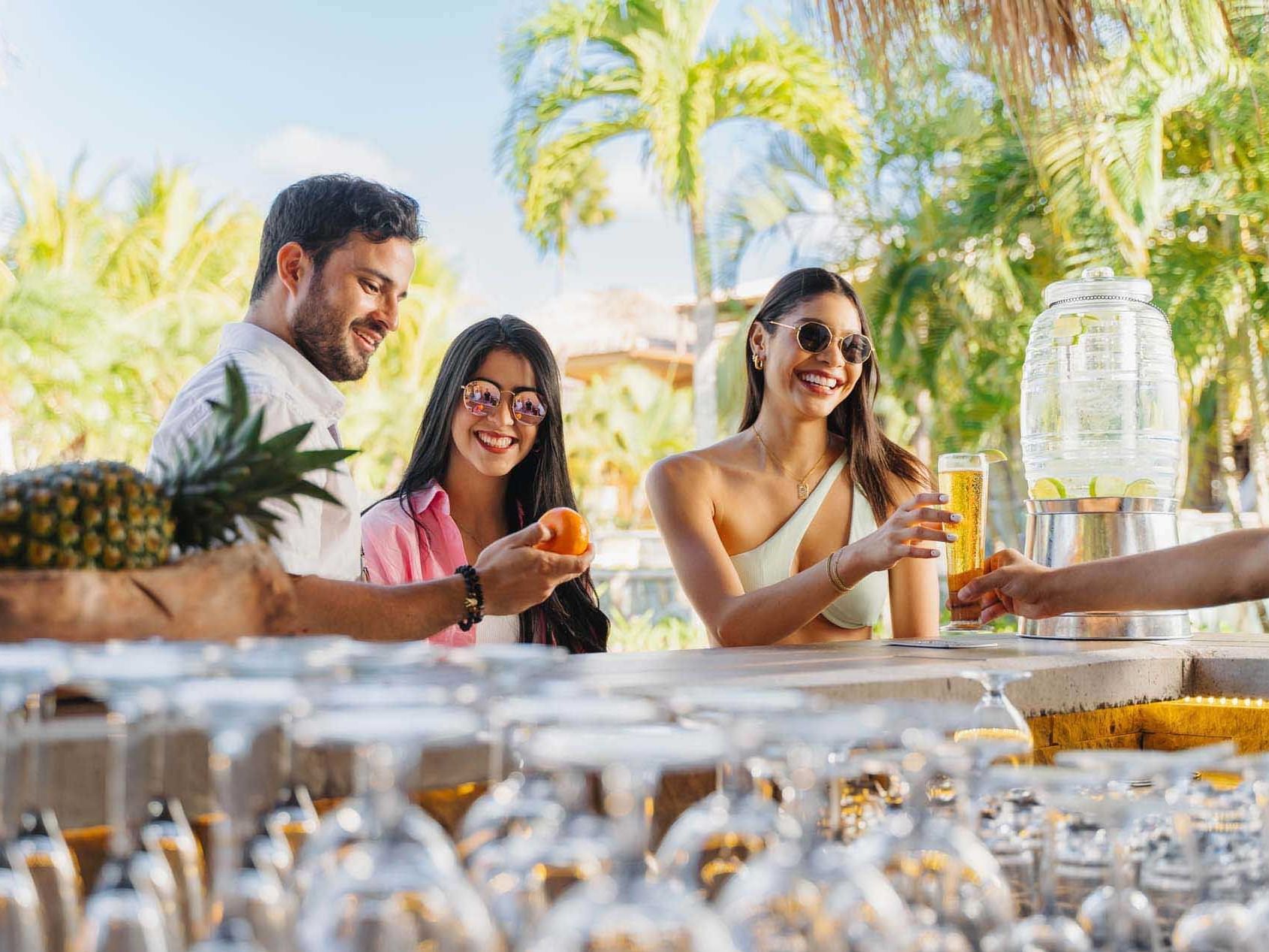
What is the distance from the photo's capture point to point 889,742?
1.71m

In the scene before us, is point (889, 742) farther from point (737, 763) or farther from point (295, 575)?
point (295, 575)

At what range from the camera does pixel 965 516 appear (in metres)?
3.20

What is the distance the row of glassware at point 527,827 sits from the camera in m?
1.19

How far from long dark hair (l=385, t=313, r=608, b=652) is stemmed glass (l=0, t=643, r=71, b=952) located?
96.0 inches

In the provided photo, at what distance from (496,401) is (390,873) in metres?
2.66

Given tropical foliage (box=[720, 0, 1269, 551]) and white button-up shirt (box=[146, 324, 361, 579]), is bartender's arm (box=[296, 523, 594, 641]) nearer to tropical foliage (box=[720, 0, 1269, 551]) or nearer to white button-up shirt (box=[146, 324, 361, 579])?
white button-up shirt (box=[146, 324, 361, 579])

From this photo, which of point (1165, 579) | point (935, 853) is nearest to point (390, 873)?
point (935, 853)

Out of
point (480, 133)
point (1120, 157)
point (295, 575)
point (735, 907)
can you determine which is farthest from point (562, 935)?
point (480, 133)

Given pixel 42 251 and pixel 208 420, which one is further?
pixel 42 251

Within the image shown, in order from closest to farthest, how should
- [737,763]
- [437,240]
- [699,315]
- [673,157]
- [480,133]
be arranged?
[737,763]
[673,157]
[699,315]
[437,240]
[480,133]

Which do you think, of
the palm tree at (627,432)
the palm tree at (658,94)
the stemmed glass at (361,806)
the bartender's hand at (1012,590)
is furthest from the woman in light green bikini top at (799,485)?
the palm tree at (627,432)

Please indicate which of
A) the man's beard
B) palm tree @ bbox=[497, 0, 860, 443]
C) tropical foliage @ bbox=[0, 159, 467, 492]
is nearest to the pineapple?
the man's beard

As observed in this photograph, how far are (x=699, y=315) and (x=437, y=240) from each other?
36.2ft

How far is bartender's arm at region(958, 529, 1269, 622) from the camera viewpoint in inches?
108
